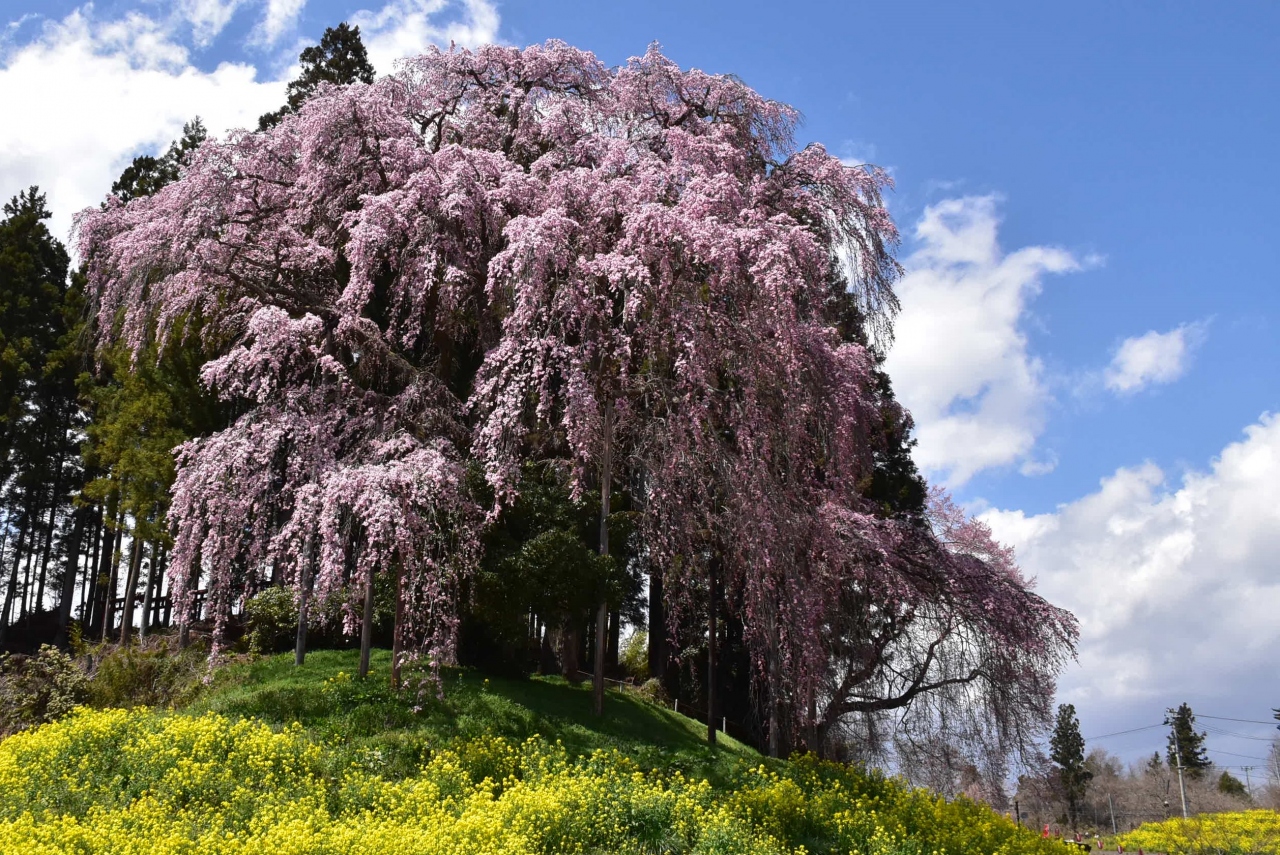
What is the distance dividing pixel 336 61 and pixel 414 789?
24.2 m

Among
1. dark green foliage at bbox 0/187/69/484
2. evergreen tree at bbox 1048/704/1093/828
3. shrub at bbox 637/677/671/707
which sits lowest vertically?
evergreen tree at bbox 1048/704/1093/828

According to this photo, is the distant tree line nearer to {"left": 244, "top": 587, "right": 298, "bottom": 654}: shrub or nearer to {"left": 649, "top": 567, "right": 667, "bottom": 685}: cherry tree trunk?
{"left": 244, "top": 587, "right": 298, "bottom": 654}: shrub

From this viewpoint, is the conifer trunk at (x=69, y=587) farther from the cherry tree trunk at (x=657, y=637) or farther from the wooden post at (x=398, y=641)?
the wooden post at (x=398, y=641)

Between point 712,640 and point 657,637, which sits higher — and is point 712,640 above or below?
below

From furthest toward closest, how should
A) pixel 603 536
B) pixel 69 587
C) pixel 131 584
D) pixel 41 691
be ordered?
1. pixel 69 587
2. pixel 131 584
3. pixel 41 691
4. pixel 603 536

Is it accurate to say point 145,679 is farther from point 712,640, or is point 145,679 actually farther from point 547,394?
point 712,640

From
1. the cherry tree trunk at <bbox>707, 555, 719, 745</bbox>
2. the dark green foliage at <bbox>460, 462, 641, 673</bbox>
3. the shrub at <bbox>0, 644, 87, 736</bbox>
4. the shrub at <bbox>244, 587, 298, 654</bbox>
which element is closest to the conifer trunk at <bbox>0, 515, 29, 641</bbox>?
the shrub at <bbox>244, 587, 298, 654</bbox>

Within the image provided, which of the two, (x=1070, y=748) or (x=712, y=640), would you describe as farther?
(x=1070, y=748)

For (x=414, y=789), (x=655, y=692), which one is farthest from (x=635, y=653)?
(x=414, y=789)

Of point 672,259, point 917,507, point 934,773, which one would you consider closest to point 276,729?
point 672,259

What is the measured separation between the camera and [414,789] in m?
10.3

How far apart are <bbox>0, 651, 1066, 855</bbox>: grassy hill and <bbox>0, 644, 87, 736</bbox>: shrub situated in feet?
10.6

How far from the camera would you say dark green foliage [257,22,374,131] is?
28438 mm

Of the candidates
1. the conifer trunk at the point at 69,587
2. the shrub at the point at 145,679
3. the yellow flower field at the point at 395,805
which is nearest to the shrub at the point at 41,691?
the shrub at the point at 145,679
